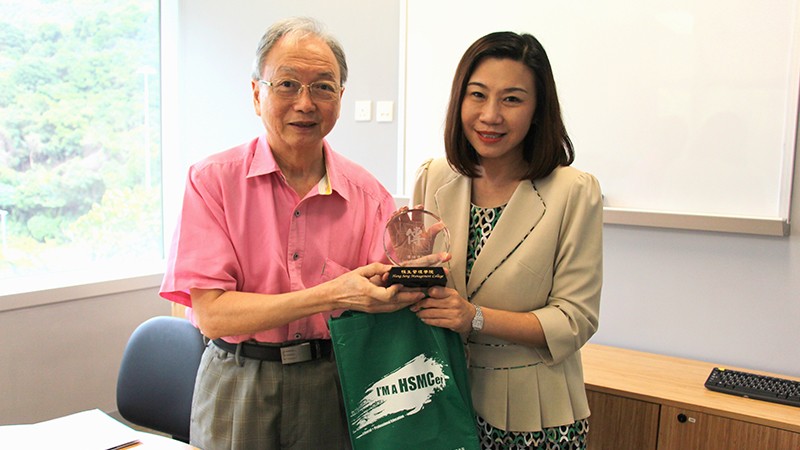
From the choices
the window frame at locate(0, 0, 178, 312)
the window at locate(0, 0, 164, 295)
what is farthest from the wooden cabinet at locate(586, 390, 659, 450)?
the window at locate(0, 0, 164, 295)

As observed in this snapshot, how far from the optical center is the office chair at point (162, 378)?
6.59 feet

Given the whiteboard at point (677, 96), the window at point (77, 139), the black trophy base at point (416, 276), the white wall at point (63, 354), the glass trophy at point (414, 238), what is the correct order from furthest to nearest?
1. the window at point (77, 139)
2. the white wall at point (63, 354)
3. the whiteboard at point (677, 96)
4. the glass trophy at point (414, 238)
5. the black trophy base at point (416, 276)

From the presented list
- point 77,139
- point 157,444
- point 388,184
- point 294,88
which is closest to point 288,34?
point 294,88

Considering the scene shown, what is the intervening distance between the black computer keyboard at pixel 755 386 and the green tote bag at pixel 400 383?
46.5 inches

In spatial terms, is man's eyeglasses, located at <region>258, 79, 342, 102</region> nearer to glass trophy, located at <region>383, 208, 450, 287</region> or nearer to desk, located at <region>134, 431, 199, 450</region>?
glass trophy, located at <region>383, 208, 450, 287</region>

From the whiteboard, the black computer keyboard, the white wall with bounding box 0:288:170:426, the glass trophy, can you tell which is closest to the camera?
the glass trophy

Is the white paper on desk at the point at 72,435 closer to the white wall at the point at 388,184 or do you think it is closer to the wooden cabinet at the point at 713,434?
the wooden cabinet at the point at 713,434

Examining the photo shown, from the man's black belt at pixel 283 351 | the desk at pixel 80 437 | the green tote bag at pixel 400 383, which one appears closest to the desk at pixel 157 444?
the desk at pixel 80 437

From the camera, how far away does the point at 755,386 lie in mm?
2168

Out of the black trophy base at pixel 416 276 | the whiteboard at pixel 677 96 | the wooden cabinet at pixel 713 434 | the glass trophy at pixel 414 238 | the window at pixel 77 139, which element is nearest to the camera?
the black trophy base at pixel 416 276

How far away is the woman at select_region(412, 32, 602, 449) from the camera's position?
1472 mm

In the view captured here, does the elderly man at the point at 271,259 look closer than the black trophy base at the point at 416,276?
No

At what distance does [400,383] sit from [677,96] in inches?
71.6

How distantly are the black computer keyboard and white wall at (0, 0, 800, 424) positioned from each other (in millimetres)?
289
